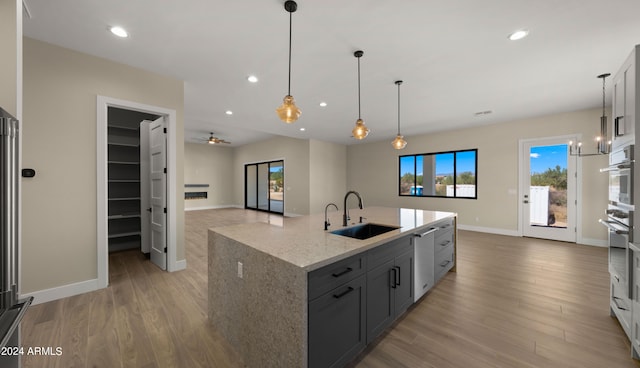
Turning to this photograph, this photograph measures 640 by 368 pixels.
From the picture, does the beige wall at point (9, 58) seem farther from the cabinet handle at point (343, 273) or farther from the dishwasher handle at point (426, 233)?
the dishwasher handle at point (426, 233)

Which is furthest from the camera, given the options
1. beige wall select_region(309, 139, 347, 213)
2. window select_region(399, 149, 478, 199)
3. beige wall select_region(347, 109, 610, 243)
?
beige wall select_region(309, 139, 347, 213)

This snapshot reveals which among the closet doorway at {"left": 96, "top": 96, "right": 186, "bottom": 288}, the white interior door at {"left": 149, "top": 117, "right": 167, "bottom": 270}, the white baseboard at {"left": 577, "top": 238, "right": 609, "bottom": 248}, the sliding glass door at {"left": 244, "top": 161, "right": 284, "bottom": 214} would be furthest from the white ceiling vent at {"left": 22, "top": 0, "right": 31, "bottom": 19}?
the white baseboard at {"left": 577, "top": 238, "right": 609, "bottom": 248}

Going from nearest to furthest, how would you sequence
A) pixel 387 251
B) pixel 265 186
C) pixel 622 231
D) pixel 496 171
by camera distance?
pixel 622 231, pixel 387 251, pixel 496 171, pixel 265 186

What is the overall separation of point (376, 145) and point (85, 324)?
8042mm

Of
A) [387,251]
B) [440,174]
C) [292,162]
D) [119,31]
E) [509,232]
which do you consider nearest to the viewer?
[387,251]

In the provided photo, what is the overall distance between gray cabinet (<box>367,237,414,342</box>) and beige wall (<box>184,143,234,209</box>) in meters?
10.1

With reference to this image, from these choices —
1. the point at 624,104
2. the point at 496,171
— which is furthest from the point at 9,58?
the point at 496,171

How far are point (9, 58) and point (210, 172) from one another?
9.90m

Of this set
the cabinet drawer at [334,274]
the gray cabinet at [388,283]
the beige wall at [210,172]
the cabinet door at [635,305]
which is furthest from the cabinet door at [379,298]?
the beige wall at [210,172]

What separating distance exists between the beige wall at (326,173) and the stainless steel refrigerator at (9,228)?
7.12 metres

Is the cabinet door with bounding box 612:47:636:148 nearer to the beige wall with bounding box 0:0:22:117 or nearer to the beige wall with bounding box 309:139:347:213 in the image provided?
the beige wall with bounding box 0:0:22:117

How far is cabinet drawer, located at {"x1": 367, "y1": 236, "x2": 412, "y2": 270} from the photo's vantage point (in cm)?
181

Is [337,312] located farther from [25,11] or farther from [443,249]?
[25,11]

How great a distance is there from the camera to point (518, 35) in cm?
241
